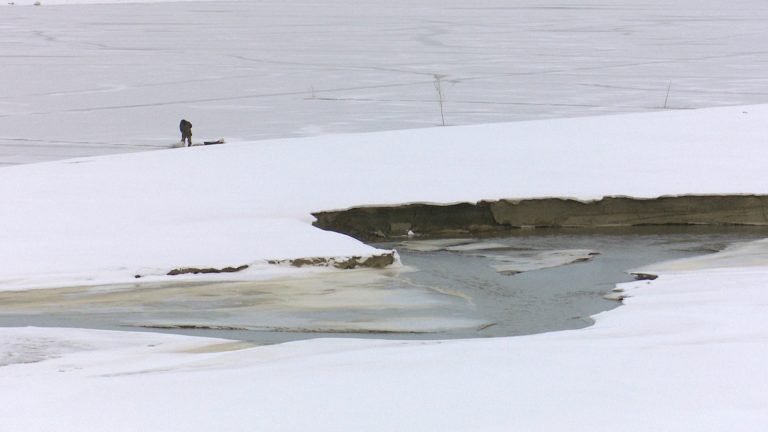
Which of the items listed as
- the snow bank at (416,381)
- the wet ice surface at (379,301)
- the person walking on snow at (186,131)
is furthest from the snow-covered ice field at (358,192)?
the person walking on snow at (186,131)

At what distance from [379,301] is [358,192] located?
238 centimetres

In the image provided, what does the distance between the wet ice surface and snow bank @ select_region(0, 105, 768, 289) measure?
333 mm

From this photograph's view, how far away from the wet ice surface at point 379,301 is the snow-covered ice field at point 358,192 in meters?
0.27

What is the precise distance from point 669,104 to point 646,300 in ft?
28.1

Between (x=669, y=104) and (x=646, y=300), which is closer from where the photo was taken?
(x=646, y=300)

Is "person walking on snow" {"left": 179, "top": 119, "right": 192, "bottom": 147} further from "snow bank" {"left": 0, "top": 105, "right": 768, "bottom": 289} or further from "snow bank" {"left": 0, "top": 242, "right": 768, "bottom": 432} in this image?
"snow bank" {"left": 0, "top": 242, "right": 768, "bottom": 432}

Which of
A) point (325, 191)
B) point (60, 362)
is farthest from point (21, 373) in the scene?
point (325, 191)

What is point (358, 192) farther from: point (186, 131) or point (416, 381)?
point (416, 381)

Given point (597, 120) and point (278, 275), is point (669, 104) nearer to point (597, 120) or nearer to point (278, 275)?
point (597, 120)

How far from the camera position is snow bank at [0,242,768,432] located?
3879 millimetres

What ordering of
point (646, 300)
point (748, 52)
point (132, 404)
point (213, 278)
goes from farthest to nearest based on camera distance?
point (748, 52) < point (213, 278) < point (646, 300) < point (132, 404)

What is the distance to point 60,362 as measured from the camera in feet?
17.4

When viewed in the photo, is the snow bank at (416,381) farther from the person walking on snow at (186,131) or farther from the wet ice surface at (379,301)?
the person walking on snow at (186,131)

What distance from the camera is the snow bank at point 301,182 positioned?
745cm
